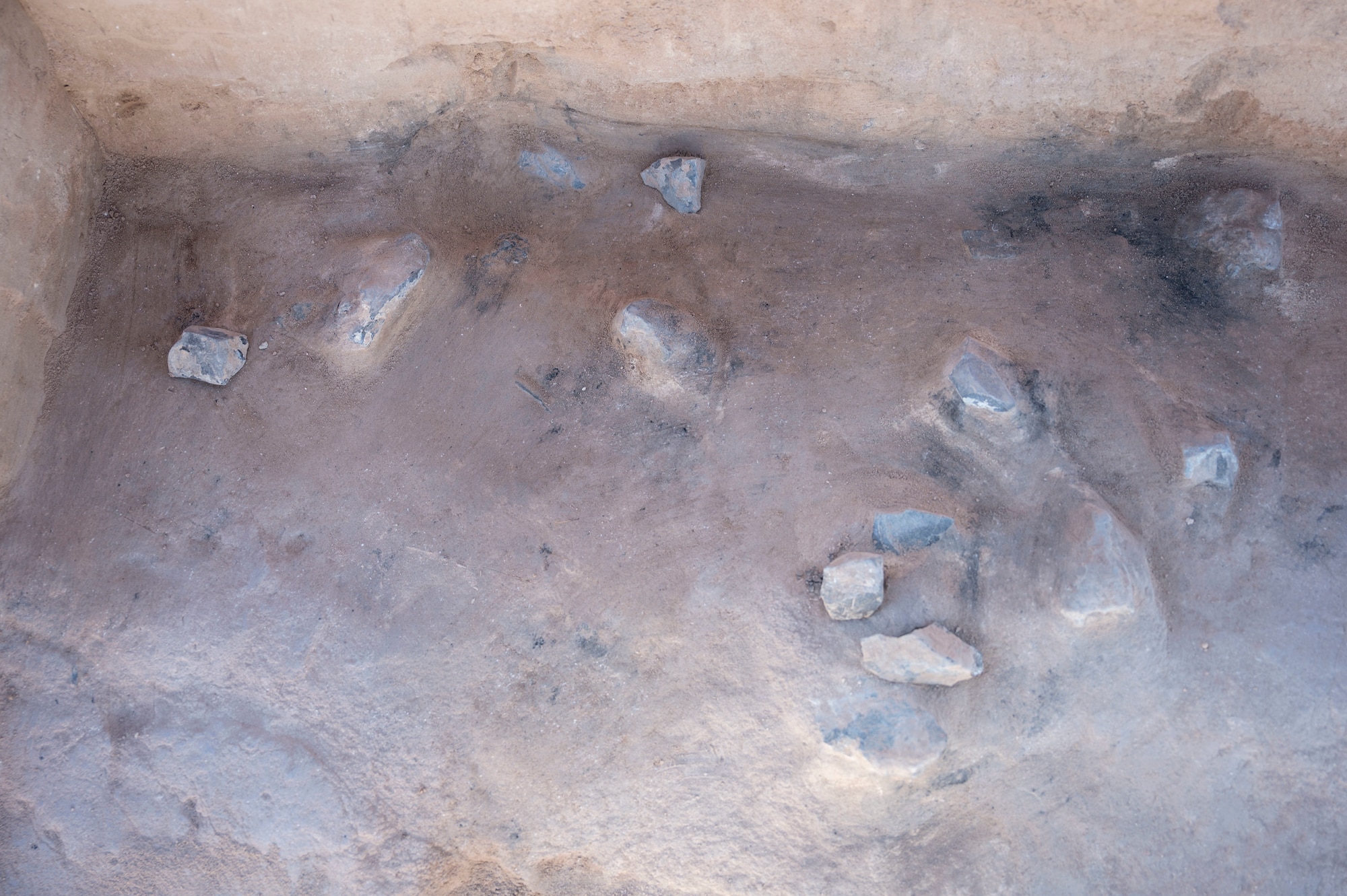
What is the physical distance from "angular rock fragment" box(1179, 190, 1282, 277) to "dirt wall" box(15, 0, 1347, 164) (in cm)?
34

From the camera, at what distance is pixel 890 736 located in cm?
339

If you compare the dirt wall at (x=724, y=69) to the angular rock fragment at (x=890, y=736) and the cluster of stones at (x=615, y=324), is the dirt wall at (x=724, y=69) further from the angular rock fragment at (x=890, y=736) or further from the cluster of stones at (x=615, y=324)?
the angular rock fragment at (x=890, y=736)

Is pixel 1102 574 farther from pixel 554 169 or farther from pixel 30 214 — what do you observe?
pixel 30 214

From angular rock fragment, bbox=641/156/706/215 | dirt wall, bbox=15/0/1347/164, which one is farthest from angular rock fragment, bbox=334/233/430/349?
angular rock fragment, bbox=641/156/706/215

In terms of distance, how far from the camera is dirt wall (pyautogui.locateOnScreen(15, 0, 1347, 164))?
3.96 metres

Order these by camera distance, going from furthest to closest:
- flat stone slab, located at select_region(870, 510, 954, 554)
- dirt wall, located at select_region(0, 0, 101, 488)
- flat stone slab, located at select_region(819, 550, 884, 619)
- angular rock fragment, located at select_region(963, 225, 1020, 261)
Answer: angular rock fragment, located at select_region(963, 225, 1020, 261)
dirt wall, located at select_region(0, 0, 101, 488)
flat stone slab, located at select_region(870, 510, 954, 554)
flat stone slab, located at select_region(819, 550, 884, 619)

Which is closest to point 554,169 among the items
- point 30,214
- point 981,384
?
point 981,384

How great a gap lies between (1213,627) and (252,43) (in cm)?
561

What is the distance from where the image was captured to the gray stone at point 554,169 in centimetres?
453

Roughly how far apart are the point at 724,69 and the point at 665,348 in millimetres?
1587

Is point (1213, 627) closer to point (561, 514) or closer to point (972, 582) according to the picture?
point (972, 582)

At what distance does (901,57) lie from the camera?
4.11 m

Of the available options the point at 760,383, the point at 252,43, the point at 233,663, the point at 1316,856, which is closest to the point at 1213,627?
the point at 1316,856

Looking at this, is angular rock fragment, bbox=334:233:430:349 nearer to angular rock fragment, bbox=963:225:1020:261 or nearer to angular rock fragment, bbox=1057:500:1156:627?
angular rock fragment, bbox=963:225:1020:261
